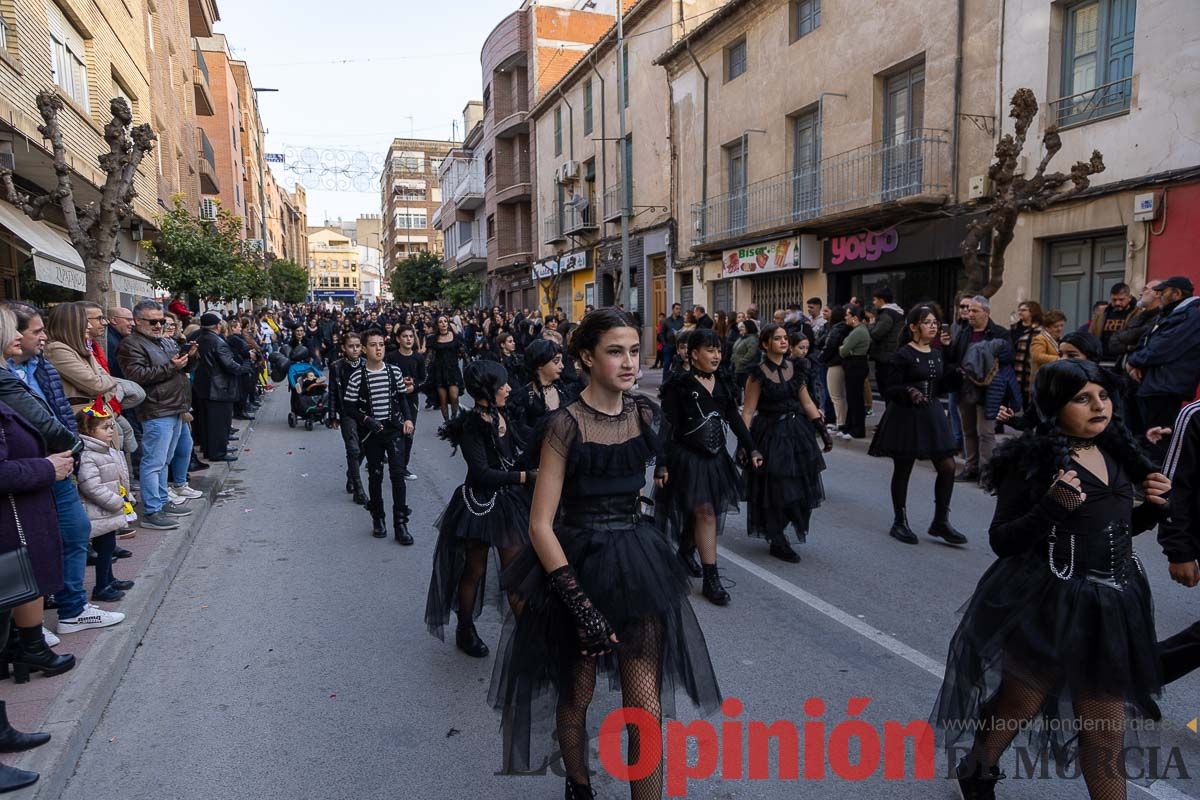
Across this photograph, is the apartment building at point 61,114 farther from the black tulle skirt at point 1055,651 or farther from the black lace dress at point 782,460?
the black tulle skirt at point 1055,651

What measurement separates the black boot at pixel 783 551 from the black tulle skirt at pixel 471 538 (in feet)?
7.83

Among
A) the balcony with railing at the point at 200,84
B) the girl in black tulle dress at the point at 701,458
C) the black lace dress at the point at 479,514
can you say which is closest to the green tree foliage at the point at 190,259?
the girl in black tulle dress at the point at 701,458

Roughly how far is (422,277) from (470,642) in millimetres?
51521

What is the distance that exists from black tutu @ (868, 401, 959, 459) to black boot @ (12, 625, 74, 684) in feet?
18.0

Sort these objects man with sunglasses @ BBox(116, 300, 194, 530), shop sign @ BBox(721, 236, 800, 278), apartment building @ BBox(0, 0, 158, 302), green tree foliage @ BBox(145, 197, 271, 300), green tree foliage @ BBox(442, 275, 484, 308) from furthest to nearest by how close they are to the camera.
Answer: green tree foliage @ BBox(442, 275, 484, 308)
shop sign @ BBox(721, 236, 800, 278)
green tree foliage @ BBox(145, 197, 271, 300)
apartment building @ BBox(0, 0, 158, 302)
man with sunglasses @ BBox(116, 300, 194, 530)

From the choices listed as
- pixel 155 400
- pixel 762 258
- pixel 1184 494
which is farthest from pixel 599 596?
pixel 762 258

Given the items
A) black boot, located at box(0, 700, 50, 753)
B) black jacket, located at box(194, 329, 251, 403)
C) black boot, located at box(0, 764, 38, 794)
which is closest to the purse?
black boot, located at box(0, 700, 50, 753)

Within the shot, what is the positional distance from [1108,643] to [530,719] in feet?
6.15

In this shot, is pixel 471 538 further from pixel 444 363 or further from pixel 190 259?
pixel 190 259

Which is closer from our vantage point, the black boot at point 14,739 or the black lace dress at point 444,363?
the black boot at point 14,739

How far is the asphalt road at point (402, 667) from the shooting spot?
3.18 meters

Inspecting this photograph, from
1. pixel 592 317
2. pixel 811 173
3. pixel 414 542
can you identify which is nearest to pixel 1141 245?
pixel 811 173

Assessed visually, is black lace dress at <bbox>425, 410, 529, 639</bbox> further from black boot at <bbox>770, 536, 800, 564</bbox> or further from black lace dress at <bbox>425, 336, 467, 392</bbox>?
black lace dress at <bbox>425, 336, 467, 392</bbox>

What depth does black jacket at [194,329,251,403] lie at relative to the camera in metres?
9.22
